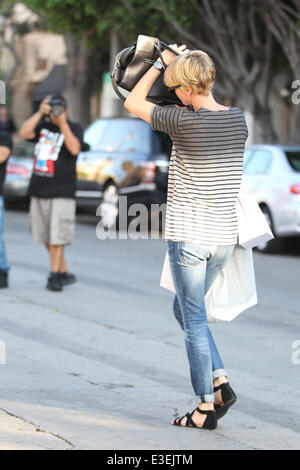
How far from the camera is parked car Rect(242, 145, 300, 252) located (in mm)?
14328

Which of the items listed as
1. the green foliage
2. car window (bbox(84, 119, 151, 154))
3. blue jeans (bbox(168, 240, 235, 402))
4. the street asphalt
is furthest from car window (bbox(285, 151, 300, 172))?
blue jeans (bbox(168, 240, 235, 402))

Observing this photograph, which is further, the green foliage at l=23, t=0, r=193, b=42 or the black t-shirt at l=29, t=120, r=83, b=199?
the green foliage at l=23, t=0, r=193, b=42

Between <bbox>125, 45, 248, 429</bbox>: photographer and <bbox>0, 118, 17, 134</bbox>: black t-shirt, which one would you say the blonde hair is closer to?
<bbox>125, 45, 248, 429</bbox>: photographer

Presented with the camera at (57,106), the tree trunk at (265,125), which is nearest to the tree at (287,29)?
the tree trunk at (265,125)

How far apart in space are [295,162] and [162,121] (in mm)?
9930

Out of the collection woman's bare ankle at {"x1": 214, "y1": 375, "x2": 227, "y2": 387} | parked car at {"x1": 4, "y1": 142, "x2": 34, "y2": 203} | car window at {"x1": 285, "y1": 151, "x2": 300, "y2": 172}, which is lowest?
parked car at {"x1": 4, "y1": 142, "x2": 34, "y2": 203}

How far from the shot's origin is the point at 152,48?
5273 mm

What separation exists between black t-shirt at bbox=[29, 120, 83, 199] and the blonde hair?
5139 millimetres

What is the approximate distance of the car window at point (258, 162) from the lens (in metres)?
15.2

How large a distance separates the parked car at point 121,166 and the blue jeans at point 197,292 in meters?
11.5

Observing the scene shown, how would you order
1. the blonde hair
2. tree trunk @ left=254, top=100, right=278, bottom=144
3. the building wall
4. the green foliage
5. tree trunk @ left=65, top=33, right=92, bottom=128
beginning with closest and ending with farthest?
the blonde hair
tree trunk @ left=254, top=100, right=278, bottom=144
the green foliage
tree trunk @ left=65, top=33, right=92, bottom=128
the building wall

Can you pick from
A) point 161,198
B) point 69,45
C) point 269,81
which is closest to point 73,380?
point 161,198

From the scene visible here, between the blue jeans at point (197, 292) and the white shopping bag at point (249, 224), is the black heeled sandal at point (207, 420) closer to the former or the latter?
the blue jeans at point (197, 292)

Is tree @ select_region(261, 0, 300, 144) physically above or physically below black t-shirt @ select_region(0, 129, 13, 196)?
above
